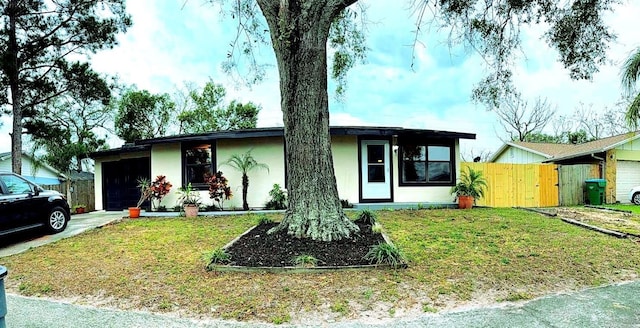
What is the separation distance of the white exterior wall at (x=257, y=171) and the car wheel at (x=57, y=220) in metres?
3.99

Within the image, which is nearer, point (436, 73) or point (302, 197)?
point (302, 197)

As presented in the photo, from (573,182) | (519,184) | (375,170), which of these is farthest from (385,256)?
(573,182)

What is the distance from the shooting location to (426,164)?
1298 centimetres

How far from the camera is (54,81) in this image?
14.1 metres

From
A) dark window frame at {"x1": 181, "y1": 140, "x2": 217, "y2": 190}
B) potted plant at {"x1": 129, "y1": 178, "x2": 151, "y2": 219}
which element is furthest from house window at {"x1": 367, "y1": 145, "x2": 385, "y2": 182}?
potted plant at {"x1": 129, "y1": 178, "x2": 151, "y2": 219}

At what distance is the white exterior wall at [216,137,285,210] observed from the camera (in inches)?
481

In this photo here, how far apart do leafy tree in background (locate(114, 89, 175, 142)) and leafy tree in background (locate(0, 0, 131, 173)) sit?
10.5 m

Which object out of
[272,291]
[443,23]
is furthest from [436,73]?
[272,291]

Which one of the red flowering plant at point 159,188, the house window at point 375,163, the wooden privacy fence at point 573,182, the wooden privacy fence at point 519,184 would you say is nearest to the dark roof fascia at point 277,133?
the house window at point 375,163

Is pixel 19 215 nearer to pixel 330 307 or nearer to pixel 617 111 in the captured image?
pixel 330 307

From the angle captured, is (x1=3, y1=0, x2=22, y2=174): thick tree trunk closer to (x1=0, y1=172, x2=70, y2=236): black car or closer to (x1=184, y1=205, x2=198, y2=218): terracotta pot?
(x1=0, y1=172, x2=70, y2=236): black car

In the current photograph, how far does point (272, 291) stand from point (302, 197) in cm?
232

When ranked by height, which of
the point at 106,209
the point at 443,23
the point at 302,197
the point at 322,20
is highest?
the point at 443,23

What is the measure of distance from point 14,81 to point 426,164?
14.3 metres
